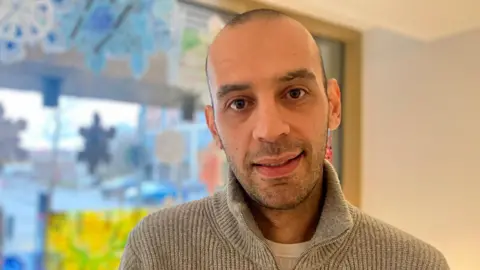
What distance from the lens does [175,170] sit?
1640 millimetres

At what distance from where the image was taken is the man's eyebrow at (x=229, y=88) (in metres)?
0.89

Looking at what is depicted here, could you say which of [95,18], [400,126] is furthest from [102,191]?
[400,126]

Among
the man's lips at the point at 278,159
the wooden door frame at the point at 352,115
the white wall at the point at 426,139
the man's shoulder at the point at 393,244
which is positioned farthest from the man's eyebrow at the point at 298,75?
the wooden door frame at the point at 352,115

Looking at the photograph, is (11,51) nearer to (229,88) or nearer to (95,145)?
(95,145)

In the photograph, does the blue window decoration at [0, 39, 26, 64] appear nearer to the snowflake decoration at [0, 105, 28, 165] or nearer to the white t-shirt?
the snowflake decoration at [0, 105, 28, 165]

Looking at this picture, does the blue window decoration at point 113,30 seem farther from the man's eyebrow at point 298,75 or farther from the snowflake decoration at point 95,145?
the man's eyebrow at point 298,75

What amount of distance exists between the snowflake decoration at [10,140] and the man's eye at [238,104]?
2.10 feet

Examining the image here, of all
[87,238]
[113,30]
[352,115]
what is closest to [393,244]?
[87,238]

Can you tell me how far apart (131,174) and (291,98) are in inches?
29.9

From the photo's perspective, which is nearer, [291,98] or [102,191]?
[291,98]

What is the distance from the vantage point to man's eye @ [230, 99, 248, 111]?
91cm

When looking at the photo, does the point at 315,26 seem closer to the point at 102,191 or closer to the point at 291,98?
the point at 102,191

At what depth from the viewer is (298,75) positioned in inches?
35.1

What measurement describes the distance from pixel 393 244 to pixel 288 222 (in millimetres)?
179
